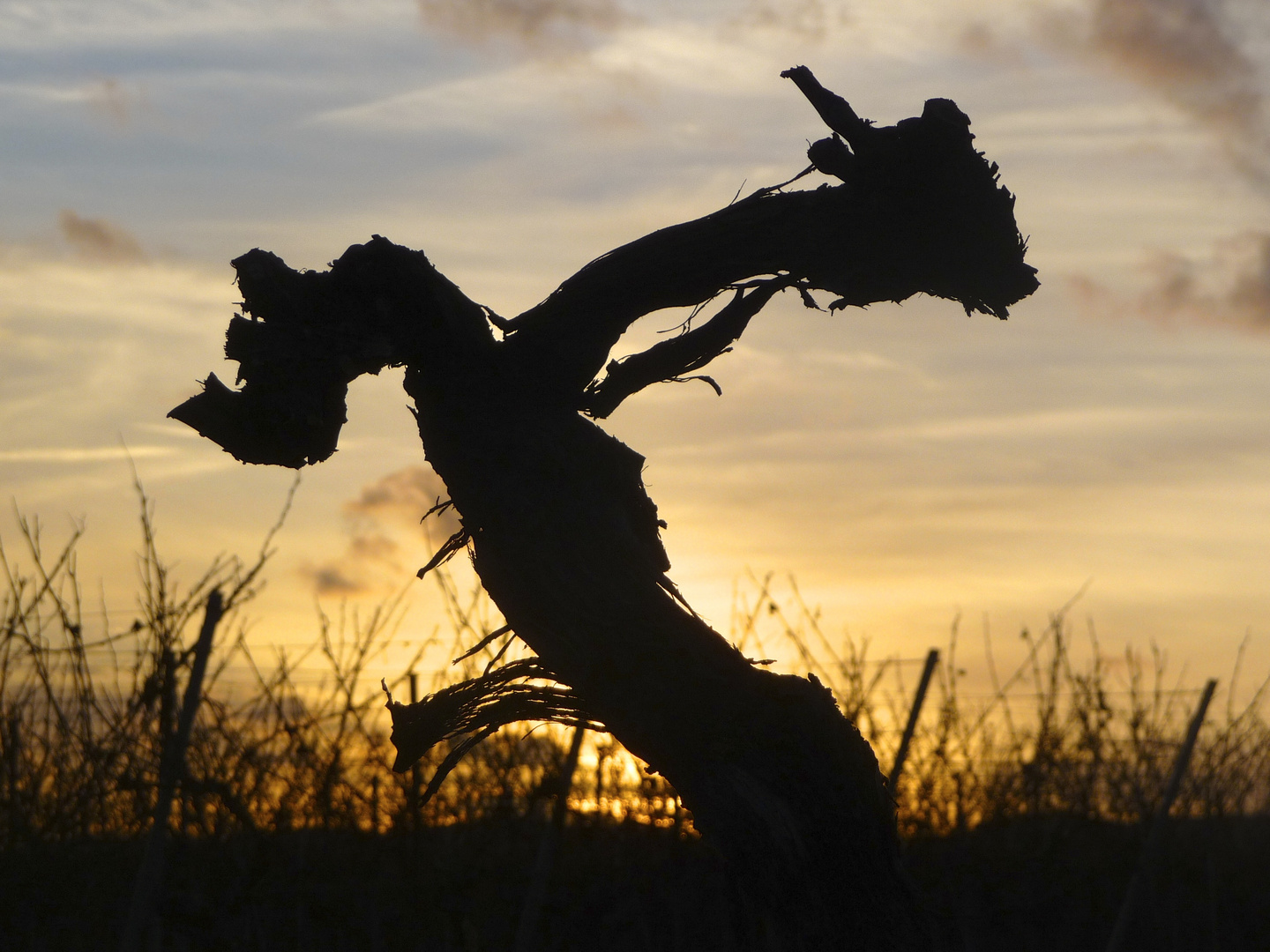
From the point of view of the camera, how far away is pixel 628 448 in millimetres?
2900

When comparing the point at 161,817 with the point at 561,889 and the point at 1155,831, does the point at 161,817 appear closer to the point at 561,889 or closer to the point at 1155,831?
the point at 561,889

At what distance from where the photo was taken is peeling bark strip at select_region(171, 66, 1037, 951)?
8.38 feet

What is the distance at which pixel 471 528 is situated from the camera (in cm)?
285

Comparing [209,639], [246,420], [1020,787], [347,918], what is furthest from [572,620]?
[1020,787]

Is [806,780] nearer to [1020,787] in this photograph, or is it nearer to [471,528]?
[471,528]

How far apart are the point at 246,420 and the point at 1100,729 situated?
8.55m

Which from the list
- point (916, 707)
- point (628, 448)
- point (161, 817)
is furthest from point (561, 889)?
point (628, 448)

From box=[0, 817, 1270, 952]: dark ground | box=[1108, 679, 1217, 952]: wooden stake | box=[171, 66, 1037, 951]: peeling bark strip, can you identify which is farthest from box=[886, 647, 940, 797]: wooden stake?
box=[171, 66, 1037, 951]: peeling bark strip

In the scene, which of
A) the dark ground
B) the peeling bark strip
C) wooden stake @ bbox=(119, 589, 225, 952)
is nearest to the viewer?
the peeling bark strip

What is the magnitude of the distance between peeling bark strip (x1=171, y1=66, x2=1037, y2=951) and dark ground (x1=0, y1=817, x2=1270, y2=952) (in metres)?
3.42

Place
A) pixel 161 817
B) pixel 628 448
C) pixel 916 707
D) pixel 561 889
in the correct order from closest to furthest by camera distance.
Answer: pixel 628 448, pixel 161 817, pixel 916 707, pixel 561 889

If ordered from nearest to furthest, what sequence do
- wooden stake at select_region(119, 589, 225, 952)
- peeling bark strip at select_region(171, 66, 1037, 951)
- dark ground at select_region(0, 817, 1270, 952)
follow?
peeling bark strip at select_region(171, 66, 1037, 951)
wooden stake at select_region(119, 589, 225, 952)
dark ground at select_region(0, 817, 1270, 952)

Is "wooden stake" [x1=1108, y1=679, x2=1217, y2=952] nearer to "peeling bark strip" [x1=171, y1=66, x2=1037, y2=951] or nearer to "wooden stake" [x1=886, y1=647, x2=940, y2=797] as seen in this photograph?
"wooden stake" [x1=886, y1=647, x2=940, y2=797]

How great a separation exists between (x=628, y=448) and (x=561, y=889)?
6.42 metres
